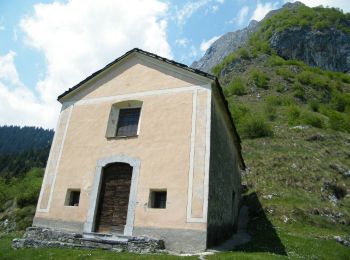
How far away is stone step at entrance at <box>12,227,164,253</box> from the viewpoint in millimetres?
9508

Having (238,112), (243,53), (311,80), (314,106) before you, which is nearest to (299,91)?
(314,106)

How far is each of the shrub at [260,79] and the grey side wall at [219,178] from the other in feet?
128

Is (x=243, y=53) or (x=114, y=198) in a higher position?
(x=243, y=53)

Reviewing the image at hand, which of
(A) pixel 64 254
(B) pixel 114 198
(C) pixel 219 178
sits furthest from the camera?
(C) pixel 219 178

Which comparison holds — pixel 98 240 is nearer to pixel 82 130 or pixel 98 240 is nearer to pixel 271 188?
pixel 82 130

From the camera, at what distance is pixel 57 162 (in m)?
13.3

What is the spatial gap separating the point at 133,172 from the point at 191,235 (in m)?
3.30

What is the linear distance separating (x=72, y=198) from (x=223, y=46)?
94.4m

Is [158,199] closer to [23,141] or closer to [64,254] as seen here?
[64,254]

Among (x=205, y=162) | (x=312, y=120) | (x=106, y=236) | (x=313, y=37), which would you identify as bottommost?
(x=106, y=236)

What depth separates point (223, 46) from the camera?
99.4 m

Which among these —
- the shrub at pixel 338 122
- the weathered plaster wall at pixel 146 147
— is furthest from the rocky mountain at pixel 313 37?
the weathered plaster wall at pixel 146 147

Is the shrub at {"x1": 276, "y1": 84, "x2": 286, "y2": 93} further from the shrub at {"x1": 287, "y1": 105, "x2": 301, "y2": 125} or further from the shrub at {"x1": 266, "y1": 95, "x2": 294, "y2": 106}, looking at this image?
the shrub at {"x1": 287, "y1": 105, "x2": 301, "y2": 125}

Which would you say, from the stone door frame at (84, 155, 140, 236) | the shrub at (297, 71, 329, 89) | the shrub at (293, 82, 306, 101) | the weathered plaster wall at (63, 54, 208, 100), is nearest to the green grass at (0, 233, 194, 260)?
the stone door frame at (84, 155, 140, 236)
